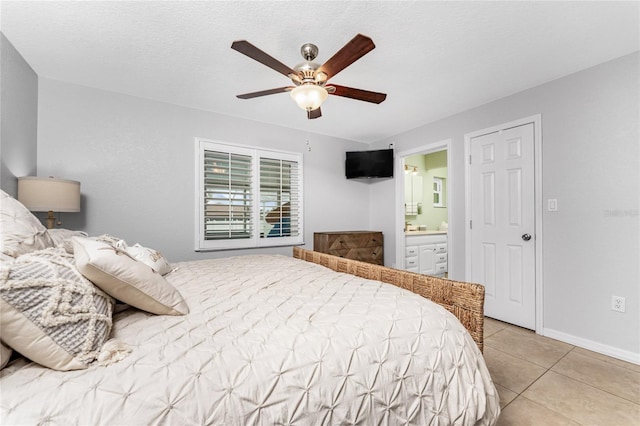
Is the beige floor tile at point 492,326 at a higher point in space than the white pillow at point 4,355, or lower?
lower

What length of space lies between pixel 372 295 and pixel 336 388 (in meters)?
0.59

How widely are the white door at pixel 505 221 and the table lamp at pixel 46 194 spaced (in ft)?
13.6

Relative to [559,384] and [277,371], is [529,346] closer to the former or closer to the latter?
[559,384]

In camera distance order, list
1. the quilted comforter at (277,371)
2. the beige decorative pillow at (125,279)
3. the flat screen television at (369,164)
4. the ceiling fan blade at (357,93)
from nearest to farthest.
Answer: the quilted comforter at (277,371)
the beige decorative pillow at (125,279)
the ceiling fan blade at (357,93)
the flat screen television at (369,164)

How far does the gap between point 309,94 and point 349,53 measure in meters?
0.40

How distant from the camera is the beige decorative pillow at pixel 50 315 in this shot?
749 mm

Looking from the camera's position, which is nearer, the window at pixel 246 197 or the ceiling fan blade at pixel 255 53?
the ceiling fan blade at pixel 255 53

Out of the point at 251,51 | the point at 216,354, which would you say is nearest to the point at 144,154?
the point at 251,51

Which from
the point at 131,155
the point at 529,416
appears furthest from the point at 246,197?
the point at 529,416

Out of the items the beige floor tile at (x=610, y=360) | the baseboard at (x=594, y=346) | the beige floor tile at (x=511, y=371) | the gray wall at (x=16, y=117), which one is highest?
the gray wall at (x=16, y=117)

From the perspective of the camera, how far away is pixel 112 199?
9.75ft

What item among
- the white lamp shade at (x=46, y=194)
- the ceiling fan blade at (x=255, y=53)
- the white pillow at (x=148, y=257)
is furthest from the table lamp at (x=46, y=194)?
the ceiling fan blade at (x=255, y=53)

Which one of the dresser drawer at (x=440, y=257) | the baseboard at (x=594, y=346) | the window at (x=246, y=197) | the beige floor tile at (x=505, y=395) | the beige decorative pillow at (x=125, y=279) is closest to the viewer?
the beige decorative pillow at (x=125, y=279)

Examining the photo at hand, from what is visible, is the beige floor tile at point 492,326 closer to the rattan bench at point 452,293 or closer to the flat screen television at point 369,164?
the rattan bench at point 452,293
